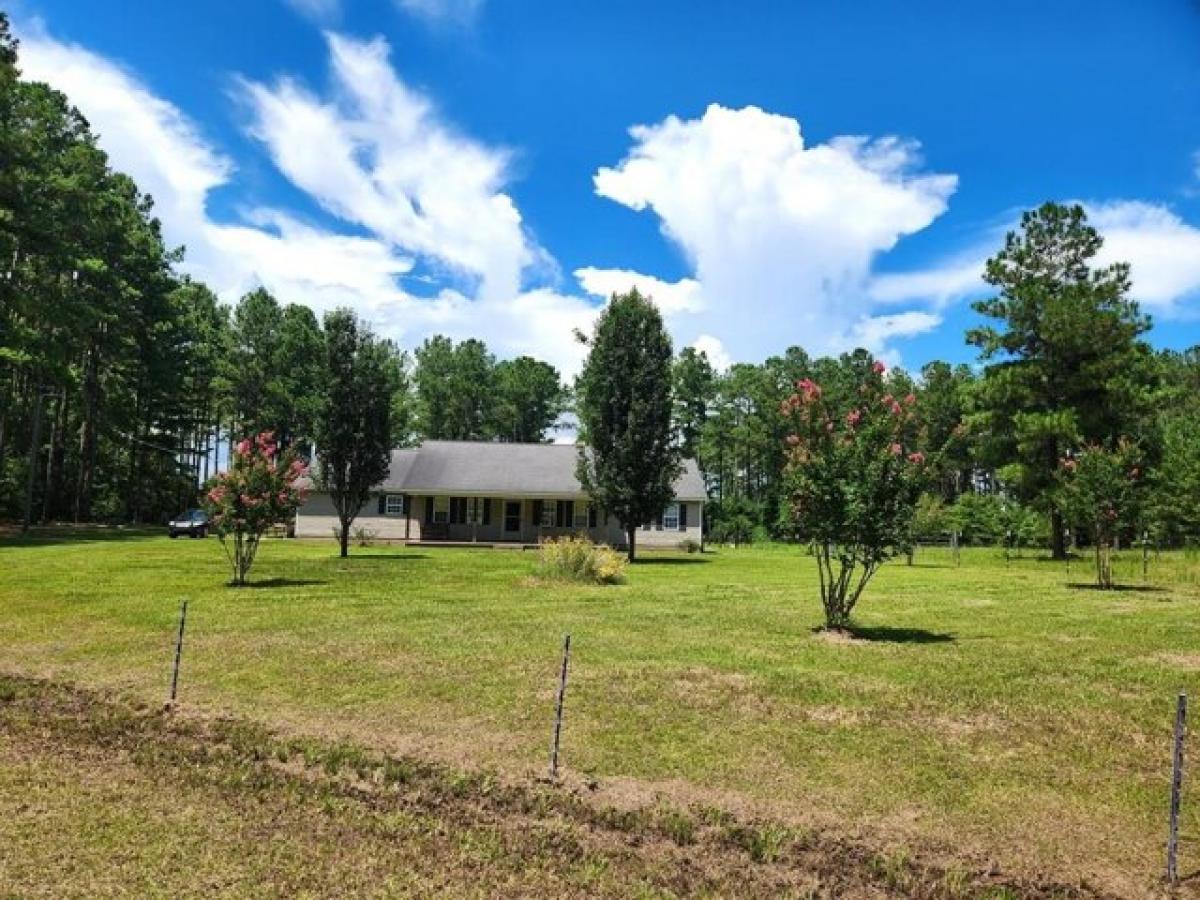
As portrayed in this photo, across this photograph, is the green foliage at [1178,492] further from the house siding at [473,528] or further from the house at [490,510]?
the house siding at [473,528]

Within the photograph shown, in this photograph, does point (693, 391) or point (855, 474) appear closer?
point (855, 474)

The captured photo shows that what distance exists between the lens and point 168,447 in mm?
56844

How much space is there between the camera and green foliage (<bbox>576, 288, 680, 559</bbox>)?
29.7 metres

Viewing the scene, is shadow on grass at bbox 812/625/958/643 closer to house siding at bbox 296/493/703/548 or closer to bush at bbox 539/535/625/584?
bush at bbox 539/535/625/584

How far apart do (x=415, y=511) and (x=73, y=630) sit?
93.6 feet

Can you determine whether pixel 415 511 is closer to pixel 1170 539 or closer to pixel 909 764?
pixel 909 764

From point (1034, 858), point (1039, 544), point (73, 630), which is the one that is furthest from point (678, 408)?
point (1034, 858)

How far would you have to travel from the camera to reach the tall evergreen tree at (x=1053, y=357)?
3312 centimetres

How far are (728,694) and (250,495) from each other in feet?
42.5

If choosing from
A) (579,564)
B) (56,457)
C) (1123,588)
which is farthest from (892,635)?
(56,457)

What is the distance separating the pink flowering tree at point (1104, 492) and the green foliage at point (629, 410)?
1300 centimetres

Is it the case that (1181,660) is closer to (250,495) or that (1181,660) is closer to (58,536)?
(250,495)

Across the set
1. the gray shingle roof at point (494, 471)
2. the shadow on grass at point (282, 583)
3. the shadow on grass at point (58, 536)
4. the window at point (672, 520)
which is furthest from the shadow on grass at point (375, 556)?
the window at point (672, 520)

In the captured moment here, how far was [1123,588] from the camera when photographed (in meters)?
21.3
